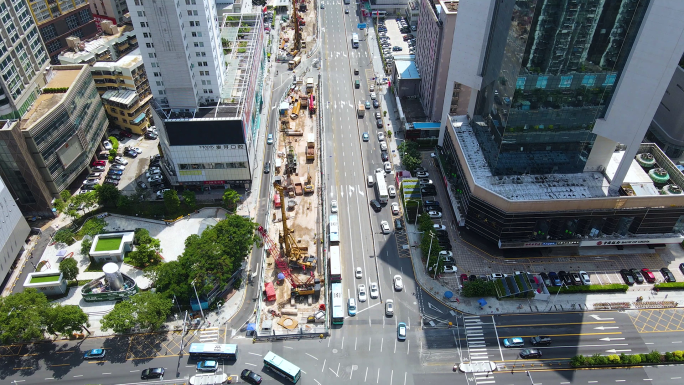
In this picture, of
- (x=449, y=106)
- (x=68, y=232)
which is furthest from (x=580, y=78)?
(x=68, y=232)

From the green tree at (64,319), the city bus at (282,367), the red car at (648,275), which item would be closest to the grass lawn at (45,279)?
the green tree at (64,319)

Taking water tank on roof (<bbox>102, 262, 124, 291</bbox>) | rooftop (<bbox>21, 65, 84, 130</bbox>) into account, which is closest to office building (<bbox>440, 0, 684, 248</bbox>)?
water tank on roof (<bbox>102, 262, 124, 291</bbox>)

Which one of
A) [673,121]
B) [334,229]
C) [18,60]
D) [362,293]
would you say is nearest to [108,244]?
[18,60]

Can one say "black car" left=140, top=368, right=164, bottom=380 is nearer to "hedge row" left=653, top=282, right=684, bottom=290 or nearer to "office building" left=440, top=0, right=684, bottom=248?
"office building" left=440, top=0, right=684, bottom=248

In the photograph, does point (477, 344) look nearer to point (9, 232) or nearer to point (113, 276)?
point (113, 276)

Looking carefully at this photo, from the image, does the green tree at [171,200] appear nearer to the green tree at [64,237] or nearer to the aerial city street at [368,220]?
the aerial city street at [368,220]

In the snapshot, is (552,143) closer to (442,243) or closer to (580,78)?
(580,78)
